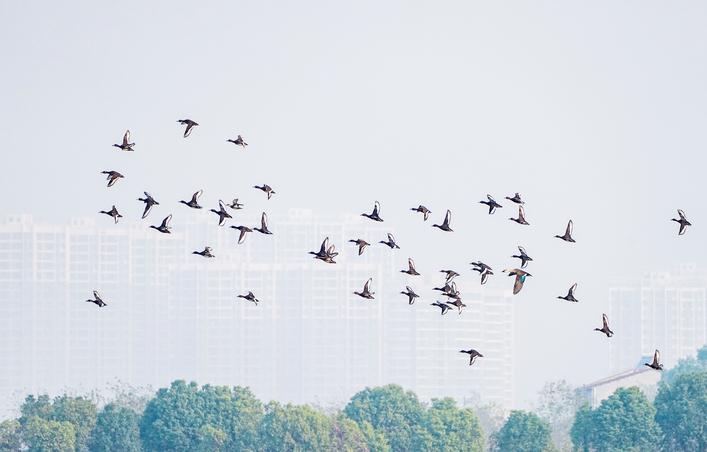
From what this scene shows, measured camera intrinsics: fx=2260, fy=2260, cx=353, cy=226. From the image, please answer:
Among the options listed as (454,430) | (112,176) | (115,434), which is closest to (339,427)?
(454,430)

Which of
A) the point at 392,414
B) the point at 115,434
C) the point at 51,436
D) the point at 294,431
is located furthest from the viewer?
the point at 392,414

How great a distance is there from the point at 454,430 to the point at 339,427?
660 cm

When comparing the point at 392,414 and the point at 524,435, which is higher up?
the point at 392,414

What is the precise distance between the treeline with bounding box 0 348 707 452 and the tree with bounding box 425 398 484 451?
0.19 ft

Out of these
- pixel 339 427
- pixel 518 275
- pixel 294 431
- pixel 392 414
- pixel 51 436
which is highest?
pixel 518 275

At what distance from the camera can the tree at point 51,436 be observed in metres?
127

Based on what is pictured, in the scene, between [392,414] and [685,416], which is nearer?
[685,416]

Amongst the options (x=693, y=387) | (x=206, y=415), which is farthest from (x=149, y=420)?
(x=693, y=387)

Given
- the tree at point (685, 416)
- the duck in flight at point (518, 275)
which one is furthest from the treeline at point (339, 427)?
the duck in flight at point (518, 275)

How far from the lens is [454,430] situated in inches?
5108

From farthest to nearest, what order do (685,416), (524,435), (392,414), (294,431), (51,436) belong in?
(392,414) < (294,431) < (51,436) < (524,435) < (685,416)

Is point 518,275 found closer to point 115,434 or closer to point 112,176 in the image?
point 112,176

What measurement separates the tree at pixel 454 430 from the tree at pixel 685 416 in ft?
34.9

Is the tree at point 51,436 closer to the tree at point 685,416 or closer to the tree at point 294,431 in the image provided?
the tree at point 294,431
